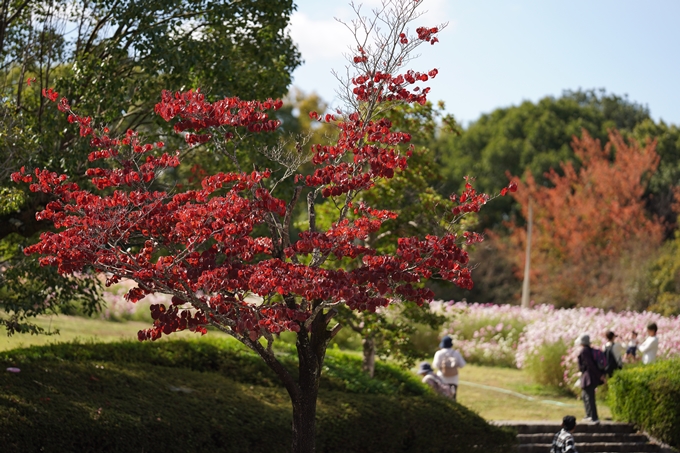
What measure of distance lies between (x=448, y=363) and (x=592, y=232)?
18.1 m

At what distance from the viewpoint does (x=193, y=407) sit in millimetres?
9375

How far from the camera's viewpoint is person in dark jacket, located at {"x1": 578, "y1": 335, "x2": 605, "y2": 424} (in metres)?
12.8

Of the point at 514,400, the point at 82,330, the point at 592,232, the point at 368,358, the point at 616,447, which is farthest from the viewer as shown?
the point at 592,232

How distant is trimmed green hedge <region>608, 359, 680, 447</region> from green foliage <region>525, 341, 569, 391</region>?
3.11 metres

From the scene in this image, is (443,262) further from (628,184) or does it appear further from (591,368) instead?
(628,184)

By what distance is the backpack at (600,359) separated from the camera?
42.6 feet

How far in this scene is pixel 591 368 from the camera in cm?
1288

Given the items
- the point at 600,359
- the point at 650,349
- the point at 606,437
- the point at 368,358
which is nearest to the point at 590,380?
the point at 600,359

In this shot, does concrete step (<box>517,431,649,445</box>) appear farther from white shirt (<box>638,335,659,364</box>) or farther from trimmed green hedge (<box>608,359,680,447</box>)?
white shirt (<box>638,335,659,364</box>)

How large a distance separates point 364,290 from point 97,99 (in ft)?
15.8

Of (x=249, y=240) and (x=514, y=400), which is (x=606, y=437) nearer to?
(x=514, y=400)

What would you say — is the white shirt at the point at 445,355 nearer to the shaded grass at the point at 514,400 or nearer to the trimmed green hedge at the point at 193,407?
the trimmed green hedge at the point at 193,407

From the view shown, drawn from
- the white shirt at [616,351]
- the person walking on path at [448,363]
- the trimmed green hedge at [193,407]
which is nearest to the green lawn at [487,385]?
the person walking on path at [448,363]

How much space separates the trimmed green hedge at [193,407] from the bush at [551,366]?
475 cm
